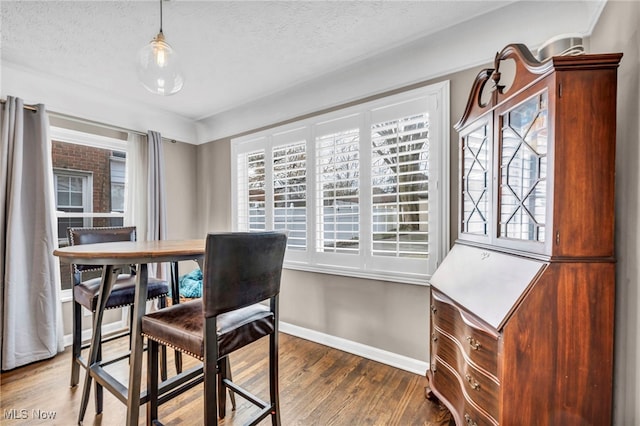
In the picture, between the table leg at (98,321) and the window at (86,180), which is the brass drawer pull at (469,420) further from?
the window at (86,180)

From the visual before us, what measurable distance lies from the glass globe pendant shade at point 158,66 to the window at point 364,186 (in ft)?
4.57

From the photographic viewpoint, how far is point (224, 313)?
1.15m

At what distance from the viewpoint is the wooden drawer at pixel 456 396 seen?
115 cm

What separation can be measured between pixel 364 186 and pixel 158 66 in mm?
1613

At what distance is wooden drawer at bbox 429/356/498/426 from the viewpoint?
45.4 inches

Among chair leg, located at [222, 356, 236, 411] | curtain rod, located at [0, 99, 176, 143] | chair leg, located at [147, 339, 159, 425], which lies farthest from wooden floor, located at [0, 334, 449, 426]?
curtain rod, located at [0, 99, 176, 143]

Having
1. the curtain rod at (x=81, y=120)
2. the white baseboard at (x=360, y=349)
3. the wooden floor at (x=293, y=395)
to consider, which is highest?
the curtain rod at (x=81, y=120)

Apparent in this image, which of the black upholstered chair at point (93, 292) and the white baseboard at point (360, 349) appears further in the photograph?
the white baseboard at point (360, 349)

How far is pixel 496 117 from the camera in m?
1.37

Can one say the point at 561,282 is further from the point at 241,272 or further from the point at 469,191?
the point at 241,272

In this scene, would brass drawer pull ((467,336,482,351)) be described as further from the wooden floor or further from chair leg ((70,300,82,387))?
chair leg ((70,300,82,387))

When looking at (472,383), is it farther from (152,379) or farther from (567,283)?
(152,379)

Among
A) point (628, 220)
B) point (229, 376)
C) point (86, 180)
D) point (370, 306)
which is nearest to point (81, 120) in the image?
point (86, 180)

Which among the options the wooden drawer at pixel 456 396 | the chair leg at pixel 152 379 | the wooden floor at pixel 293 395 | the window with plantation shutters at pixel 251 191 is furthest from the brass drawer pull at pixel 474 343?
the window with plantation shutters at pixel 251 191
